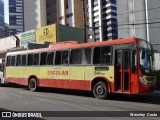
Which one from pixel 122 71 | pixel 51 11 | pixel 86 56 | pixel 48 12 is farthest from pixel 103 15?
pixel 122 71

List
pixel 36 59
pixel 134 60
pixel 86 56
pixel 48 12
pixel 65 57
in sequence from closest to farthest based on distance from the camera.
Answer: pixel 134 60
pixel 86 56
pixel 65 57
pixel 36 59
pixel 48 12

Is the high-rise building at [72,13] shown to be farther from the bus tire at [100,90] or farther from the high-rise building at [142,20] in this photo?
the bus tire at [100,90]

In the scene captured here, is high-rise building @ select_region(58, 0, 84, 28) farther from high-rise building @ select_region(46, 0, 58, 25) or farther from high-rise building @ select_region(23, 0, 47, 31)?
high-rise building @ select_region(23, 0, 47, 31)

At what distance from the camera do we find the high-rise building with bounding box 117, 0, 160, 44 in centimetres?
4472

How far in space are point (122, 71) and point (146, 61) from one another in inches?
48.7

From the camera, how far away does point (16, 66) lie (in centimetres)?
2323

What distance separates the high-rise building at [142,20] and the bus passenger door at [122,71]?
1188 inches

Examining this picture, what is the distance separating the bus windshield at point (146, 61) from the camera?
14.6 metres

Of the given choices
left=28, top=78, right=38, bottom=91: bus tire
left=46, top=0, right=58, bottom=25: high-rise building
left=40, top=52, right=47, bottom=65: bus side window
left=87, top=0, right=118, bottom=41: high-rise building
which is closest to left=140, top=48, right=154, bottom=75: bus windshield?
left=40, top=52, right=47, bottom=65: bus side window

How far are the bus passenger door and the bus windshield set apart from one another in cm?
63

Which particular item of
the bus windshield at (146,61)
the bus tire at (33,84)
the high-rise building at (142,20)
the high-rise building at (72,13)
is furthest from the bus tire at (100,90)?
the high-rise building at (72,13)

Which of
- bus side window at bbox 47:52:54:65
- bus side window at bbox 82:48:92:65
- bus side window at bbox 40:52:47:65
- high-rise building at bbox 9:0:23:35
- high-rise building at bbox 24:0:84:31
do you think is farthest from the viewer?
high-rise building at bbox 9:0:23:35

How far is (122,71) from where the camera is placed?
14.9 m

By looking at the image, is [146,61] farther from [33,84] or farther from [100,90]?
[33,84]
